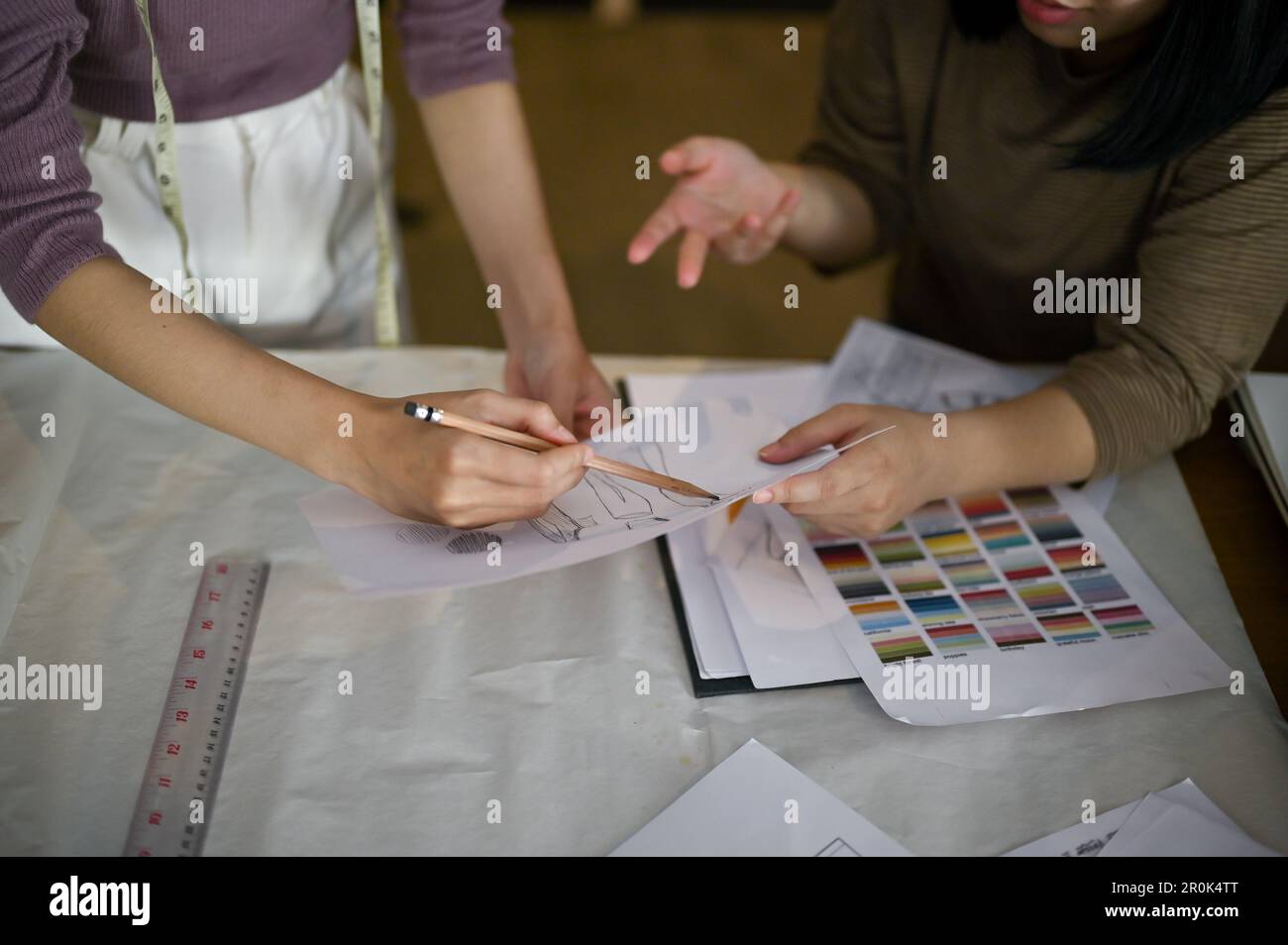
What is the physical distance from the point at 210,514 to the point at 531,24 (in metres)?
2.70

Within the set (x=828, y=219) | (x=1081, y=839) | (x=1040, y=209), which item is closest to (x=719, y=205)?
(x=828, y=219)

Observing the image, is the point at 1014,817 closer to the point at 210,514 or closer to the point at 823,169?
the point at 210,514

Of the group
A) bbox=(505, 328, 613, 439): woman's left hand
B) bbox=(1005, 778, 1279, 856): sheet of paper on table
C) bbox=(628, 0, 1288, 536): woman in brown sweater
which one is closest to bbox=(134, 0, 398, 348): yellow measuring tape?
bbox=(505, 328, 613, 439): woman's left hand

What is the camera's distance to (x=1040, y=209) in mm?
1187

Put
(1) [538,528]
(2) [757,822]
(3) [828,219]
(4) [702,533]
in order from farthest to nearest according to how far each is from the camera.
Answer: (3) [828,219], (4) [702,533], (1) [538,528], (2) [757,822]

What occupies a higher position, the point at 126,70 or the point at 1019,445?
the point at 126,70

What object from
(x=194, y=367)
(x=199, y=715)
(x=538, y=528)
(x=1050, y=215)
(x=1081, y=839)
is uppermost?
(x=1050, y=215)

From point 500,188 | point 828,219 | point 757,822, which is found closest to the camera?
point 757,822

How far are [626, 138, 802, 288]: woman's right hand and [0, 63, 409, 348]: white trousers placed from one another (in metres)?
0.31

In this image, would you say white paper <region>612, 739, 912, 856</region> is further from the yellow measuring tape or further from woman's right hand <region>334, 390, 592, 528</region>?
the yellow measuring tape

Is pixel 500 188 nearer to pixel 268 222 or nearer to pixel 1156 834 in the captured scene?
pixel 268 222

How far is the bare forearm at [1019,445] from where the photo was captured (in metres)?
0.97

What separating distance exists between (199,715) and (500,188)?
1.91 feet
